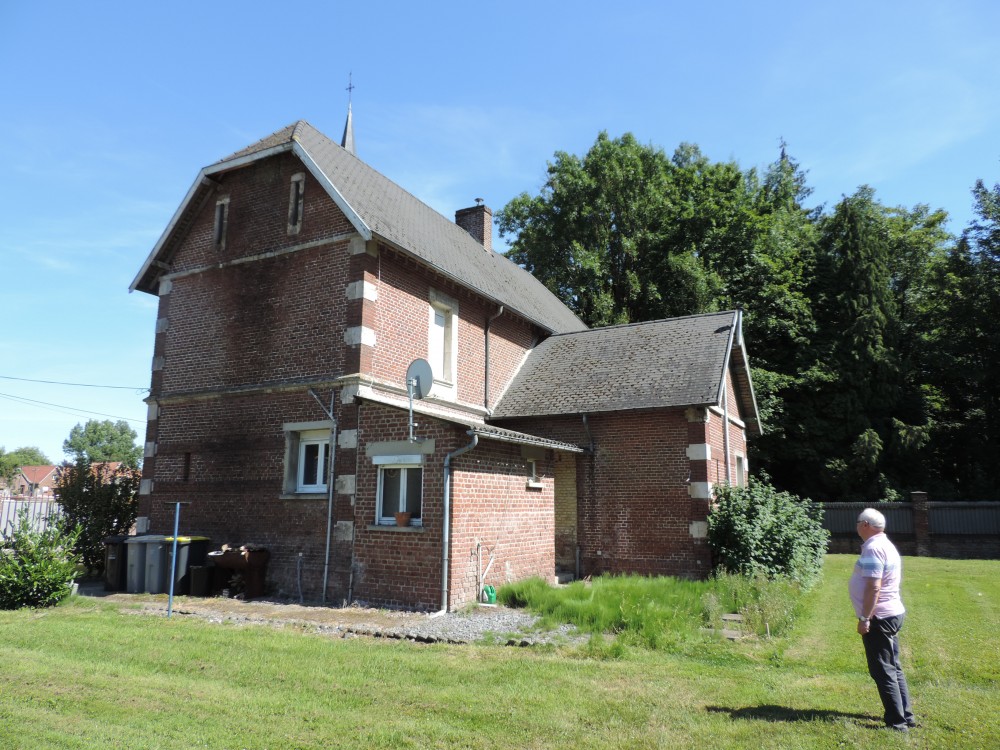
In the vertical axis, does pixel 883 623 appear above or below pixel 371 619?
above

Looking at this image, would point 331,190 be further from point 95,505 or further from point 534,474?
point 95,505

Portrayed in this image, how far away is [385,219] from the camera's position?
1505cm

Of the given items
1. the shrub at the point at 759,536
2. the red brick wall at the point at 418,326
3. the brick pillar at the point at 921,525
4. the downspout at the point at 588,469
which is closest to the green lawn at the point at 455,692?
the shrub at the point at 759,536

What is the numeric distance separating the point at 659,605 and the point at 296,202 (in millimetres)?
10973

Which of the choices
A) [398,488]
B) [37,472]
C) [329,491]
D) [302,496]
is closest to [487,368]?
[398,488]

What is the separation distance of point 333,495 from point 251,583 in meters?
2.34

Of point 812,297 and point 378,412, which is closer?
point 378,412

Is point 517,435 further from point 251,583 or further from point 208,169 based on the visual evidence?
point 208,169

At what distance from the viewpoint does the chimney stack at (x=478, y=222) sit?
23781 mm

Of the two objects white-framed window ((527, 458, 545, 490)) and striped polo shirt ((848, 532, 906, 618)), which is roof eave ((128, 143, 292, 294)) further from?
striped polo shirt ((848, 532, 906, 618))

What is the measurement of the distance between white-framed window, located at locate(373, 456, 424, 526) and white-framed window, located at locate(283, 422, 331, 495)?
4.96 ft

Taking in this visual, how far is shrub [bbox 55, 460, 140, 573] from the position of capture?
1557 centimetres

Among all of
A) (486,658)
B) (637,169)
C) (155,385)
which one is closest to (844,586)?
(486,658)

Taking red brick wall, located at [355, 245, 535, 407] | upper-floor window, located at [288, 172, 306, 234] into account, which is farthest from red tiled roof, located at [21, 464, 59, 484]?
upper-floor window, located at [288, 172, 306, 234]
